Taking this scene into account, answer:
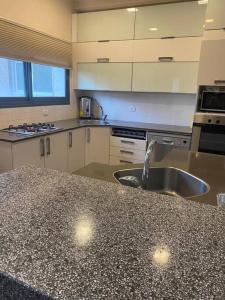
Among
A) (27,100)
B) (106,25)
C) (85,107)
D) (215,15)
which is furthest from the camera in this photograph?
(85,107)

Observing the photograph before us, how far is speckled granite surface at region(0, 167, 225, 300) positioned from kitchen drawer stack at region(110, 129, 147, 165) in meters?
2.26

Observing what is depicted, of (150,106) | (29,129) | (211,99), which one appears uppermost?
(211,99)

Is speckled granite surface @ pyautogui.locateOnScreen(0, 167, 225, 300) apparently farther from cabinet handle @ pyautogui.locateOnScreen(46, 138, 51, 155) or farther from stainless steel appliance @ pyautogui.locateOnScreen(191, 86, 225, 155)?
stainless steel appliance @ pyautogui.locateOnScreen(191, 86, 225, 155)

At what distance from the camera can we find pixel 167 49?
3006 mm

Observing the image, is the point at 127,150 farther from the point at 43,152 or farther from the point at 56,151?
the point at 43,152

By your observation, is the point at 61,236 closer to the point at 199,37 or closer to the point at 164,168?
the point at 164,168

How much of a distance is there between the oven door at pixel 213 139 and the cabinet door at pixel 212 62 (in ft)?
1.61

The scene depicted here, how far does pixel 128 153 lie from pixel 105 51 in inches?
57.4

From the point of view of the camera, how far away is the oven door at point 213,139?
2.65 meters

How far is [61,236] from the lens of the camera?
640mm

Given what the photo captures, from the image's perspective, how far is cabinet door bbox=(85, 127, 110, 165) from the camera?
335 cm

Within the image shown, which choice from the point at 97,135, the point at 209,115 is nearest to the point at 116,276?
the point at 209,115

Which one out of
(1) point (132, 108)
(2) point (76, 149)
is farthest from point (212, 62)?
(2) point (76, 149)

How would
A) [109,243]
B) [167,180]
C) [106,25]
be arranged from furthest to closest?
[106,25] < [167,180] < [109,243]
